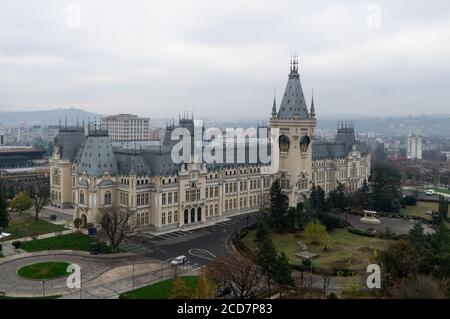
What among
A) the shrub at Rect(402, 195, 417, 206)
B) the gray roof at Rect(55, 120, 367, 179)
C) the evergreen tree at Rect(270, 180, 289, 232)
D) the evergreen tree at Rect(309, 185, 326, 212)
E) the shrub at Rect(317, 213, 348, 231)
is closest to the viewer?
the evergreen tree at Rect(270, 180, 289, 232)

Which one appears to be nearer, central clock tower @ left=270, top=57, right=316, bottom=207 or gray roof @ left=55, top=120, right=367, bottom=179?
gray roof @ left=55, top=120, right=367, bottom=179

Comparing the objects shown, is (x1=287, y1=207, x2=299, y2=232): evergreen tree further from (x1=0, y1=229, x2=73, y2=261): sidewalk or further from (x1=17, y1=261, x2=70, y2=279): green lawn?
(x1=0, y1=229, x2=73, y2=261): sidewalk

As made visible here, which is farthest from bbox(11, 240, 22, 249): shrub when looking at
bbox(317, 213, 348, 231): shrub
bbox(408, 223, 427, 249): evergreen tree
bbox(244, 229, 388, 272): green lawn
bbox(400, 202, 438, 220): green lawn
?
bbox(400, 202, 438, 220): green lawn

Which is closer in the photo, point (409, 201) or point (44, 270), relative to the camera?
point (44, 270)

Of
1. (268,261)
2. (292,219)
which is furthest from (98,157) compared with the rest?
(268,261)

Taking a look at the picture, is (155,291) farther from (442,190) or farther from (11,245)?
(442,190)

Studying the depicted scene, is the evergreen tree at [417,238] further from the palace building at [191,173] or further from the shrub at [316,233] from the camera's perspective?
the palace building at [191,173]
